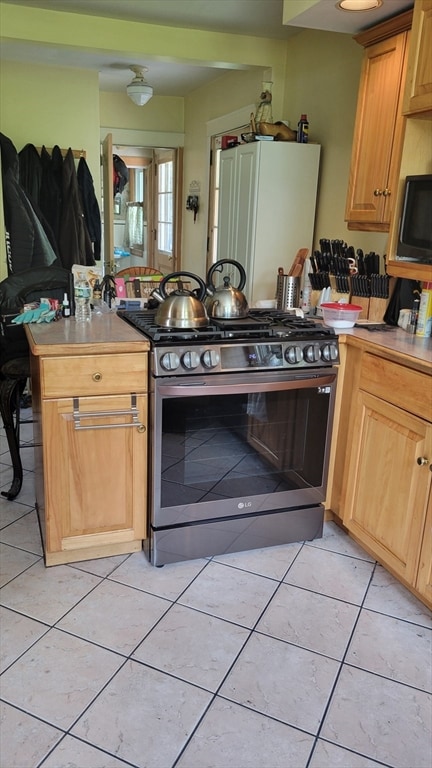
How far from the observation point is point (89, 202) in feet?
15.9

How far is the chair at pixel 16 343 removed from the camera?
261cm

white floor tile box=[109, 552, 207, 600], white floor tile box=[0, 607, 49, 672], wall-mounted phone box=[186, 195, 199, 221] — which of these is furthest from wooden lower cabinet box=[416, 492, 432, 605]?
wall-mounted phone box=[186, 195, 199, 221]

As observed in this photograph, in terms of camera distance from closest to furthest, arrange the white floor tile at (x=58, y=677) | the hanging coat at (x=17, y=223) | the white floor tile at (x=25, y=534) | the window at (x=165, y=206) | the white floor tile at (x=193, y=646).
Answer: the white floor tile at (x=58, y=677)
the white floor tile at (x=193, y=646)
the white floor tile at (x=25, y=534)
the hanging coat at (x=17, y=223)
the window at (x=165, y=206)

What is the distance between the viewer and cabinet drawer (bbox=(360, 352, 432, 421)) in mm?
1951

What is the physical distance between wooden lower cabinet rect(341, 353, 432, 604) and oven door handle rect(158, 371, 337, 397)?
6.9 inches

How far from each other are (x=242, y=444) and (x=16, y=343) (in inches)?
52.2

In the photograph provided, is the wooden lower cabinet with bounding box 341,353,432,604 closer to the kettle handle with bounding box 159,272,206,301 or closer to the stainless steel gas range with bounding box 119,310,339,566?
the stainless steel gas range with bounding box 119,310,339,566

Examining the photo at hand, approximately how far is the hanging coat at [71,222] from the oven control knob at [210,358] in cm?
294

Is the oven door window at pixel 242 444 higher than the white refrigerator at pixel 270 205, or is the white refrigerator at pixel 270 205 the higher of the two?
the white refrigerator at pixel 270 205

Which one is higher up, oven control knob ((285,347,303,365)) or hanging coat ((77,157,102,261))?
hanging coat ((77,157,102,261))

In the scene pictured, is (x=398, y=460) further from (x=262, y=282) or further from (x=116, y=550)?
(x=262, y=282)

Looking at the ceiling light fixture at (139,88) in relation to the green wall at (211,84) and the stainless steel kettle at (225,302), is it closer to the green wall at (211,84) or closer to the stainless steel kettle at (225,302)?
the green wall at (211,84)

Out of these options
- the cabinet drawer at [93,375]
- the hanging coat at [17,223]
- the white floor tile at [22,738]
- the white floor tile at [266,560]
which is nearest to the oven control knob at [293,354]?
the cabinet drawer at [93,375]

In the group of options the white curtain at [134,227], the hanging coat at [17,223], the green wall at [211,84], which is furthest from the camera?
the white curtain at [134,227]
